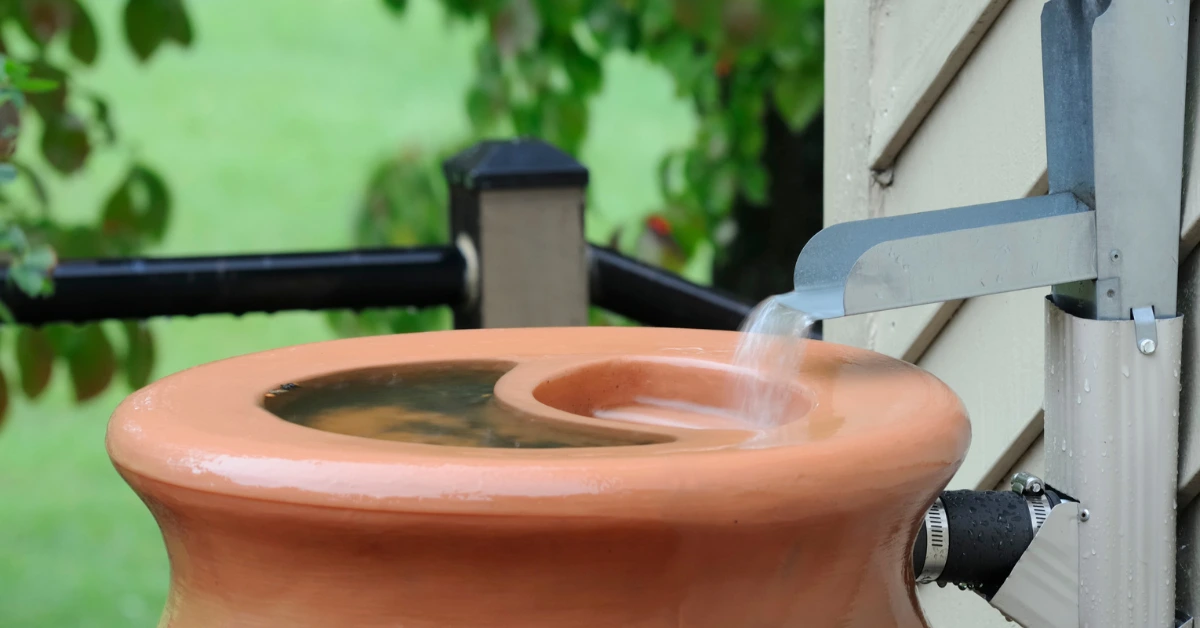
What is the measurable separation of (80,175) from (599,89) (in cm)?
107

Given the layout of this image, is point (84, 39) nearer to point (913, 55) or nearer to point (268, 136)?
point (913, 55)

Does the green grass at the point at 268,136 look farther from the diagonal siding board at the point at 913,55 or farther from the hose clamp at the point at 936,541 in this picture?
the hose clamp at the point at 936,541

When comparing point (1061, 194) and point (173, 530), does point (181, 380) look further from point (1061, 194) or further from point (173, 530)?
point (1061, 194)

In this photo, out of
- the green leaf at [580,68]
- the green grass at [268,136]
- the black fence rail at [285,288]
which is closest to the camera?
the black fence rail at [285,288]

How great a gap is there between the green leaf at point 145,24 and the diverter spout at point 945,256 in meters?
1.87

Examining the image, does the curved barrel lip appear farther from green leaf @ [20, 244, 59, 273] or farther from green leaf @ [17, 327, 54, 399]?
green leaf @ [17, 327, 54, 399]

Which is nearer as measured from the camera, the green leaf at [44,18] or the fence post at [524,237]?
the fence post at [524,237]

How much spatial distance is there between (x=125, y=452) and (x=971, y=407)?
2.16 feet

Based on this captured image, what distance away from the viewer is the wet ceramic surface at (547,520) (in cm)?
53

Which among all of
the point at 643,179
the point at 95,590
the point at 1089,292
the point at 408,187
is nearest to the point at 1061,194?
the point at 1089,292

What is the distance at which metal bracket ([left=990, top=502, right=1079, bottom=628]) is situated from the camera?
2.48ft

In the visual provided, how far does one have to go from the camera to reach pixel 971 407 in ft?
3.36

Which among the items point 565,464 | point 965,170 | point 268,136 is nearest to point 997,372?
point 965,170

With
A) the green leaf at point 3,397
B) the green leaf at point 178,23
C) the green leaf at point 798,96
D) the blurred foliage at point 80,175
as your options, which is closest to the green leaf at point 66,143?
the blurred foliage at point 80,175
